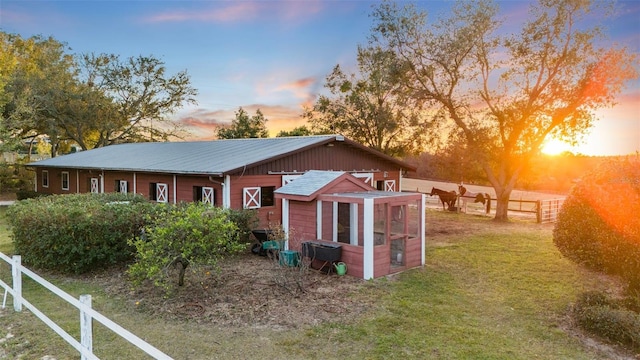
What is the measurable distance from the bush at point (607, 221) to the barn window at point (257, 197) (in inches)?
381

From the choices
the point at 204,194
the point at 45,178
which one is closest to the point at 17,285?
the point at 204,194

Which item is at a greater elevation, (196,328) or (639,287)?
(639,287)

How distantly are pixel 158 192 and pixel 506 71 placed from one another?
17513mm

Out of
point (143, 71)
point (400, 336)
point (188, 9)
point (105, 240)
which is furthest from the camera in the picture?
point (143, 71)

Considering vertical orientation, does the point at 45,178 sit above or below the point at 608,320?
above

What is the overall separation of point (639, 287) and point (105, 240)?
10.8m

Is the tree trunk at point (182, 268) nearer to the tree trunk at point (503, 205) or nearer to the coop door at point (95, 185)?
the coop door at point (95, 185)

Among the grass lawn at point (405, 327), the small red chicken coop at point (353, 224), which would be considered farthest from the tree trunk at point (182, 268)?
the small red chicken coop at point (353, 224)

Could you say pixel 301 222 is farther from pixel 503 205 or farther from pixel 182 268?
pixel 503 205

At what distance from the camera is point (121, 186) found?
20.4m

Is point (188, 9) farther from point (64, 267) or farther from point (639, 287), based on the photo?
point (639, 287)

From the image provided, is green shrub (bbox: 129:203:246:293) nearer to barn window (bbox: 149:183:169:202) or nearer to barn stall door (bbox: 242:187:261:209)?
barn stall door (bbox: 242:187:261:209)

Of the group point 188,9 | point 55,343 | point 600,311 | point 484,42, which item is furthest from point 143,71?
point 600,311

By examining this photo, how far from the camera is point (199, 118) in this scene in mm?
43219
